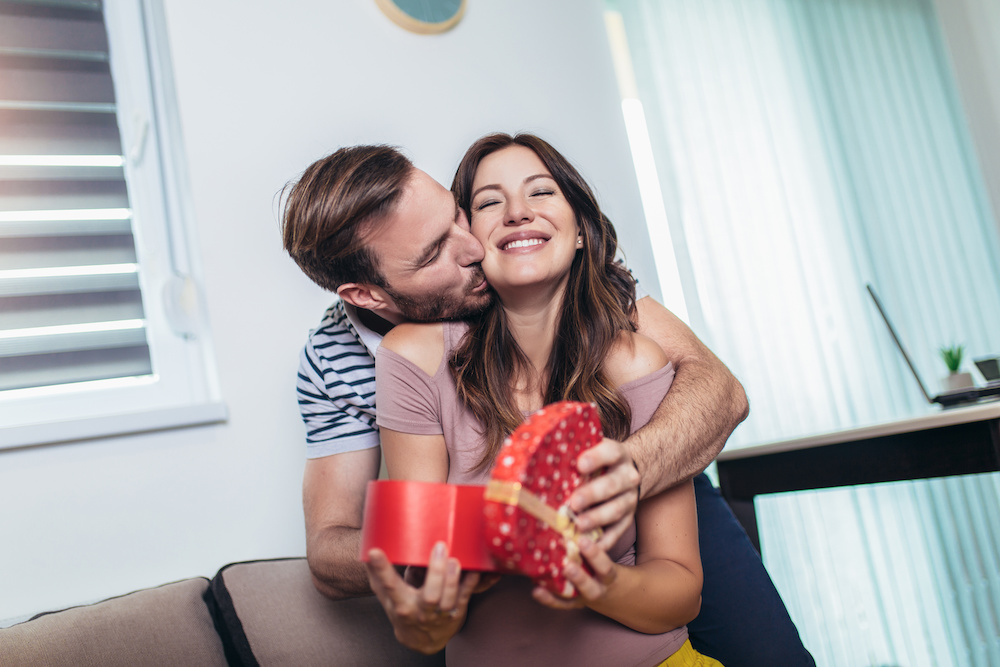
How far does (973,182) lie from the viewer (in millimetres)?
2979

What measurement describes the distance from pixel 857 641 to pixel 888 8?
8.61ft

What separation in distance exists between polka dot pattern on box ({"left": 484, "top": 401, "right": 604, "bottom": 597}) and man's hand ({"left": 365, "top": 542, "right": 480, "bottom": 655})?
6 cm

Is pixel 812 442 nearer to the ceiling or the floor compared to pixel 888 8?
nearer to the floor

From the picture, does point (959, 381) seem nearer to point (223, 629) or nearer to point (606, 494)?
point (606, 494)

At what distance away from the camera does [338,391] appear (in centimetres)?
142

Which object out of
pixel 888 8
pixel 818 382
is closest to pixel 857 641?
pixel 818 382

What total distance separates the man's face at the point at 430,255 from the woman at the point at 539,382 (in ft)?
0.10

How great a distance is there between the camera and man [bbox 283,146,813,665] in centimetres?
106

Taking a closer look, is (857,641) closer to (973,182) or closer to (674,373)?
(674,373)

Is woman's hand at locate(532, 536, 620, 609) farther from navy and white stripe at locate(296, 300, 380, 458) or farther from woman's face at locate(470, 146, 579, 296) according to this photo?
navy and white stripe at locate(296, 300, 380, 458)

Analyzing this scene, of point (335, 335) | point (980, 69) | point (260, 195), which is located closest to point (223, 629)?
point (335, 335)

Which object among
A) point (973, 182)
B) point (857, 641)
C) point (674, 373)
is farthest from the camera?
point (973, 182)

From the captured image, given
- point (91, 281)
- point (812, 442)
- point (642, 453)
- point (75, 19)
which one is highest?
point (75, 19)

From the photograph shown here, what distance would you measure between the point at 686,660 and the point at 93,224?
1658mm
